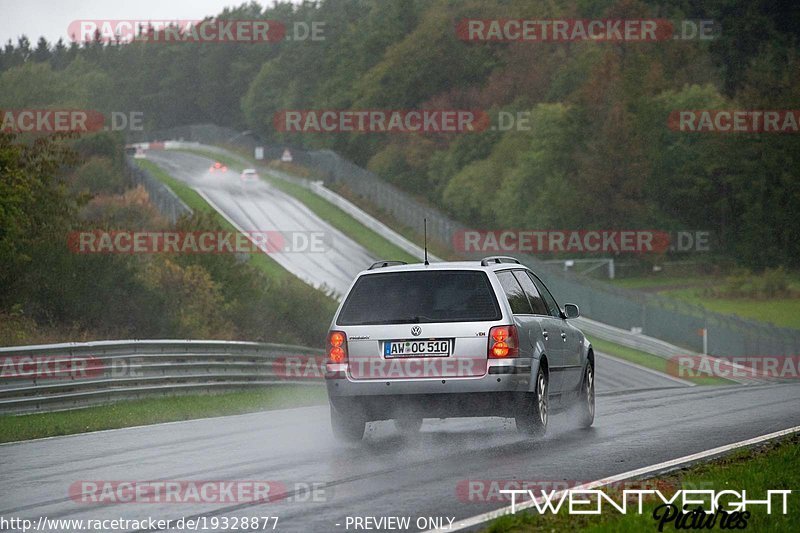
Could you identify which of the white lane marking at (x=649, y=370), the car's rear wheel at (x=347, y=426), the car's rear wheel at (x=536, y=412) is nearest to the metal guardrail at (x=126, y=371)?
the car's rear wheel at (x=347, y=426)

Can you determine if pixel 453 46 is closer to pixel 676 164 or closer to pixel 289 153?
pixel 289 153

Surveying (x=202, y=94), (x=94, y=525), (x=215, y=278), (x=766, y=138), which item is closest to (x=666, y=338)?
(x=215, y=278)

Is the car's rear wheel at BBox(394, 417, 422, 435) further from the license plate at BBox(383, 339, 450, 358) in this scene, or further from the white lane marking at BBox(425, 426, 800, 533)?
the white lane marking at BBox(425, 426, 800, 533)

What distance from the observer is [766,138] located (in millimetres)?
89125

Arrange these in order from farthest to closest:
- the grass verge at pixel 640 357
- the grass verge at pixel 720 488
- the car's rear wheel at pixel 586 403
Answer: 1. the grass verge at pixel 640 357
2. the car's rear wheel at pixel 586 403
3. the grass verge at pixel 720 488

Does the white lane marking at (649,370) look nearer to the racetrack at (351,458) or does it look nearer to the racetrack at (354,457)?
the racetrack at (354,457)

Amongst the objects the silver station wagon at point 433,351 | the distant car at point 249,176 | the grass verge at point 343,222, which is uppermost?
the distant car at point 249,176

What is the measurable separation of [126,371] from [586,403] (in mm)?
8969

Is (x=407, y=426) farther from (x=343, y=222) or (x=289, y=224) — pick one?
(x=289, y=224)

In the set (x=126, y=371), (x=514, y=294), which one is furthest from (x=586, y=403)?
(x=126, y=371)

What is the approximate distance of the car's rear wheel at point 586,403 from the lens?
1470 centimetres

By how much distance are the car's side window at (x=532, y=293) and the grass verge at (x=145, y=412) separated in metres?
5.89

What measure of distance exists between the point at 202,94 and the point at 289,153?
284ft

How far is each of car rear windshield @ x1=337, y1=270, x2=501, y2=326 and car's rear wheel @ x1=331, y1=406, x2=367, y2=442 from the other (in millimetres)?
930
